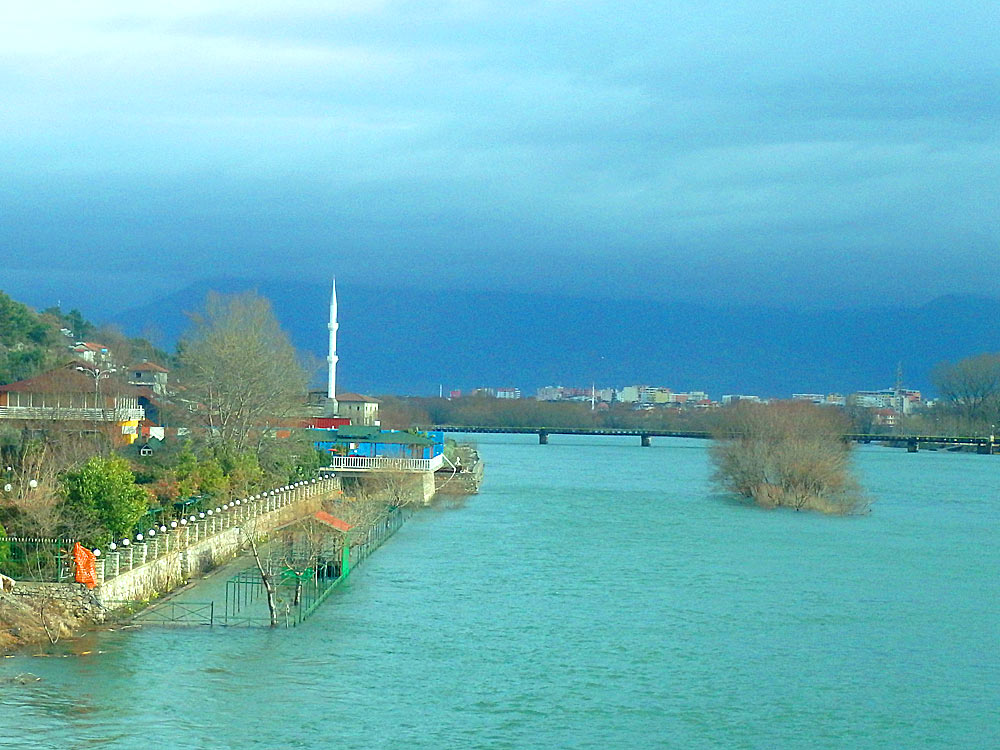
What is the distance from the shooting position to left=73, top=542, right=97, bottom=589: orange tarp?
21203mm

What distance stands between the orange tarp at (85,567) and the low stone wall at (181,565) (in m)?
0.21

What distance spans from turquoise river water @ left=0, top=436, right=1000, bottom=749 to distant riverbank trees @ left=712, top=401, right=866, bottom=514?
1029 centimetres

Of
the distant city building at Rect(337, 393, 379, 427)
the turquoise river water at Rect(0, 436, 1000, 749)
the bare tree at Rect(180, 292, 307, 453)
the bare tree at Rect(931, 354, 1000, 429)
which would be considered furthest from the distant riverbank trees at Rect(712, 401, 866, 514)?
the bare tree at Rect(931, 354, 1000, 429)

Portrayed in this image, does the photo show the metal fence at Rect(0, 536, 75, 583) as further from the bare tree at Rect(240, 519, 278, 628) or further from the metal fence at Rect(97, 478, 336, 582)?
the bare tree at Rect(240, 519, 278, 628)

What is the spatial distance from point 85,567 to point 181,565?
4.76m

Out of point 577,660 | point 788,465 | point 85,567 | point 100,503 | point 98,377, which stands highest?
point 98,377

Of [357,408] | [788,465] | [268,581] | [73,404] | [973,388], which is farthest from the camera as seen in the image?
[973,388]

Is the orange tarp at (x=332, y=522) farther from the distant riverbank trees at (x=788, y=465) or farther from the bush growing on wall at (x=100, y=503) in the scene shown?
the distant riverbank trees at (x=788, y=465)

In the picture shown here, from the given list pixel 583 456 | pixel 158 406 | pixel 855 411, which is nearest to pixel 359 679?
pixel 158 406

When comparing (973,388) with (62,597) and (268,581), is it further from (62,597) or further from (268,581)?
(62,597)

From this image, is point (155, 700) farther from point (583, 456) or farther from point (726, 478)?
point (583, 456)

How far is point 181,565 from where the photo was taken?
25.9m

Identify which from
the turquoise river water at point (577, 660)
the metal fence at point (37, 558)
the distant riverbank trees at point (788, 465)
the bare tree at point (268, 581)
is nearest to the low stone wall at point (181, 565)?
the metal fence at point (37, 558)

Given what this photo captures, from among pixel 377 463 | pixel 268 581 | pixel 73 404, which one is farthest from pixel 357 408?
pixel 268 581
